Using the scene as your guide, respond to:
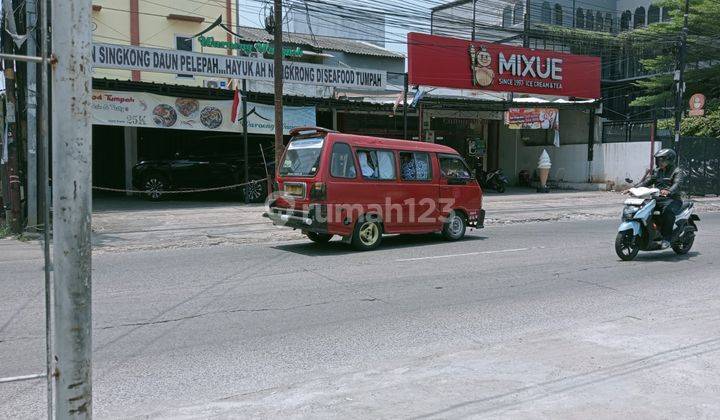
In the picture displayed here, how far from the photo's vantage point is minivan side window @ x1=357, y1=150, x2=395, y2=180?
10.9m

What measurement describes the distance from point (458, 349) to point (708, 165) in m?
23.5

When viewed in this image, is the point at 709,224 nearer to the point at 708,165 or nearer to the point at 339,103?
the point at 708,165

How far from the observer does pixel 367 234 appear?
1115cm

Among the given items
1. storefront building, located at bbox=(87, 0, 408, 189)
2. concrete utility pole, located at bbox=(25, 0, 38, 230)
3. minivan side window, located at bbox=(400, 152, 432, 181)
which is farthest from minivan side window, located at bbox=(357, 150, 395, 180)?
storefront building, located at bbox=(87, 0, 408, 189)

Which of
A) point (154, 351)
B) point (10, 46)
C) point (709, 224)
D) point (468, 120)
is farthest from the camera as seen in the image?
point (468, 120)

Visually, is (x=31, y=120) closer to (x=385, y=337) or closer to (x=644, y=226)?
(x=385, y=337)

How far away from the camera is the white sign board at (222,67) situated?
57.0 feet

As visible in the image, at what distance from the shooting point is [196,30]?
25281 mm

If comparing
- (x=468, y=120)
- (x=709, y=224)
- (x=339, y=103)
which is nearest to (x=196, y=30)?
(x=339, y=103)

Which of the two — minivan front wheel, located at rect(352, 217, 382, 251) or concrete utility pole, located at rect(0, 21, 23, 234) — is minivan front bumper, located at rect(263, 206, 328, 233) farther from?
concrete utility pole, located at rect(0, 21, 23, 234)

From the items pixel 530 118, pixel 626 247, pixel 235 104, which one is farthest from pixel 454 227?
pixel 530 118

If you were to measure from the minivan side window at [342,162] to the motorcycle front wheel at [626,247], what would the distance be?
14.9 ft

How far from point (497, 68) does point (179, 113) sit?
1317cm

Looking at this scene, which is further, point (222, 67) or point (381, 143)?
point (222, 67)
